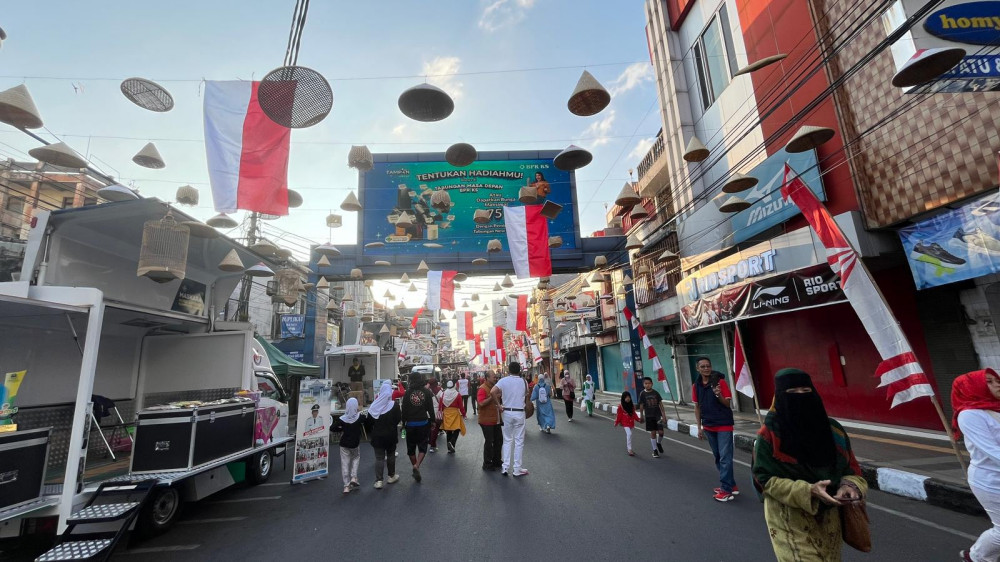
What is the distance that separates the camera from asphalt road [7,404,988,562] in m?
4.27

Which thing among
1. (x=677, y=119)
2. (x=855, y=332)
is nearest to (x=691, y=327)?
(x=855, y=332)

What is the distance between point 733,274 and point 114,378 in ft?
50.5

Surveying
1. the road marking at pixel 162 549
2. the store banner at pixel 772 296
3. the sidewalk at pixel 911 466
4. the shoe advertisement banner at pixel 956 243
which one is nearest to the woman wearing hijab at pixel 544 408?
the sidewalk at pixel 911 466

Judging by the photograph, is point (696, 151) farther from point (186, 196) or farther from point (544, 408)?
point (186, 196)

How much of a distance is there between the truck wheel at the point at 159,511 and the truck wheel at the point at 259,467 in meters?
1.88

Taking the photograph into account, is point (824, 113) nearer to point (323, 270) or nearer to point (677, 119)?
point (677, 119)

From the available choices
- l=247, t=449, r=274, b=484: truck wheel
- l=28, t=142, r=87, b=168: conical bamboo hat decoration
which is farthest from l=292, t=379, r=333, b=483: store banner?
l=28, t=142, r=87, b=168: conical bamboo hat decoration

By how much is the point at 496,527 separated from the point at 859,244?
9.10 metres

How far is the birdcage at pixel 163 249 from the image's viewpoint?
5.89 metres

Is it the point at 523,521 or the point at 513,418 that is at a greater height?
the point at 513,418

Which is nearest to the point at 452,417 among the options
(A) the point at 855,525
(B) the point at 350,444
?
(B) the point at 350,444

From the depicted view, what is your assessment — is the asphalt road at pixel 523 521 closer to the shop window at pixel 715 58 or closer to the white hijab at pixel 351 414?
the white hijab at pixel 351 414

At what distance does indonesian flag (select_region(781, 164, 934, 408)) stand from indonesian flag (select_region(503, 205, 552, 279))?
6.90m

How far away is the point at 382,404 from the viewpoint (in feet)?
24.1
